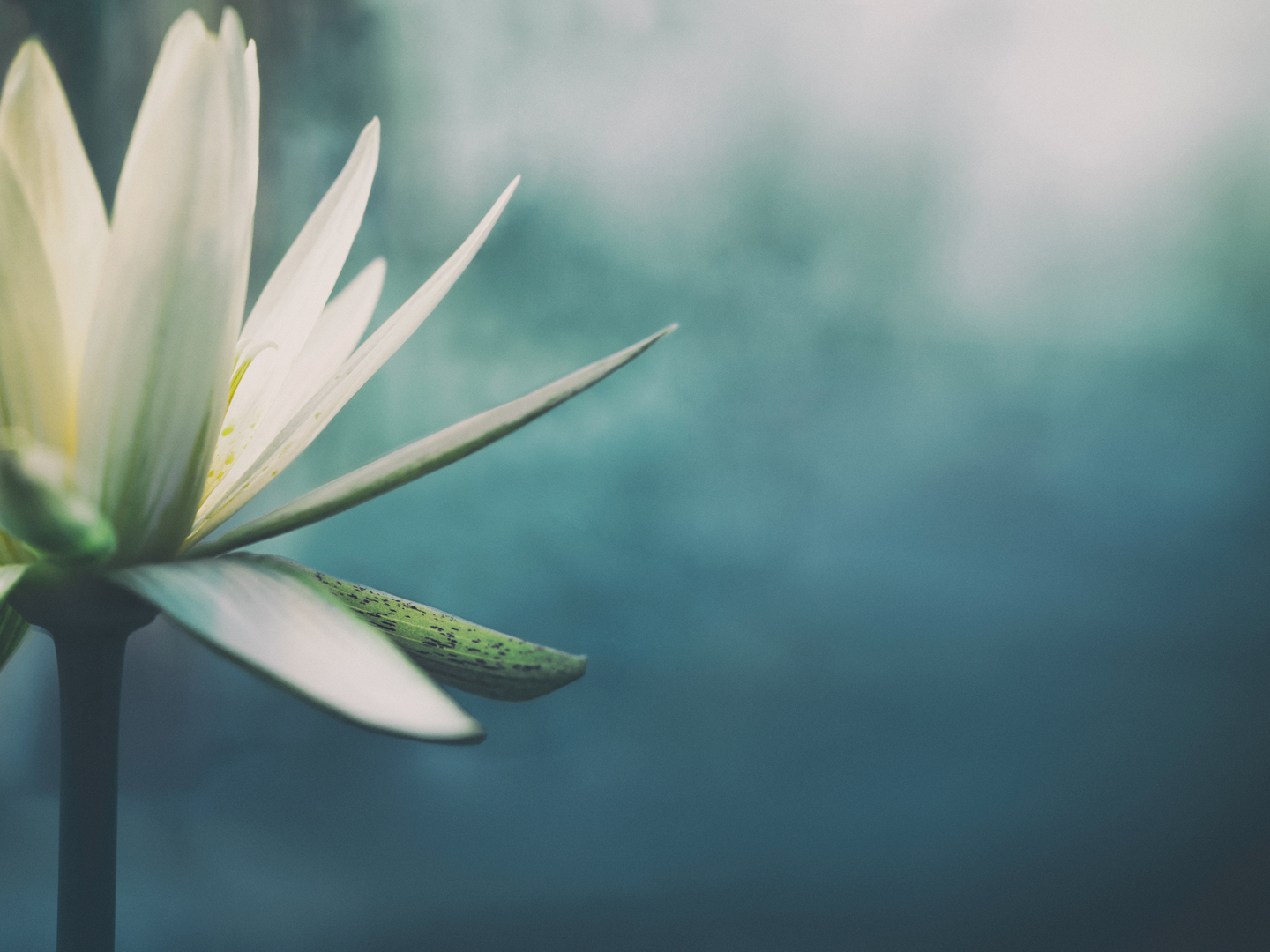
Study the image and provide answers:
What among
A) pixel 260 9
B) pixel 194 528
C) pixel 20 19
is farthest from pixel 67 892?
pixel 260 9

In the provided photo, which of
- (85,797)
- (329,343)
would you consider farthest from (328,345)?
(85,797)

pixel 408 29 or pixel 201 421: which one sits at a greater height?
pixel 408 29

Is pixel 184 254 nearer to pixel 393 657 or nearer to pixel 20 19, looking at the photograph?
pixel 393 657

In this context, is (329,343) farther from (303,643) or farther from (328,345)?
(303,643)

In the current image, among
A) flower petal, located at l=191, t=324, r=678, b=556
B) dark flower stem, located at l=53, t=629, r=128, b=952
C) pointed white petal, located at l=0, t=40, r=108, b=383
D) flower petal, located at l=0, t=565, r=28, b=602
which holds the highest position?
pointed white petal, located at l=0, t=40, r=108, b=383

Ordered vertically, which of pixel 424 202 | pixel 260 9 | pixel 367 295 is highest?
pixel 260 9
